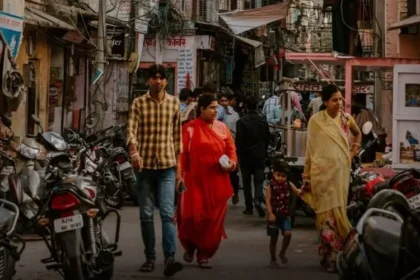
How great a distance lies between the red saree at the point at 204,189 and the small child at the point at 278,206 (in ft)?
1.67

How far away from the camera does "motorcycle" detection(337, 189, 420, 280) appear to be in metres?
5.79

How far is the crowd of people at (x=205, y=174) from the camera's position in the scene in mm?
9602

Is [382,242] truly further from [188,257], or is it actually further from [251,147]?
[251,147]

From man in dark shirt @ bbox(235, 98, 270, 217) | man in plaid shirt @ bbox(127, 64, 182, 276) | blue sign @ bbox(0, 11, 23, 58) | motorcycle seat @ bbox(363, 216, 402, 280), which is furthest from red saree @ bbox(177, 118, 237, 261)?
blue sign @ bbox(0, 11, 23, 58)

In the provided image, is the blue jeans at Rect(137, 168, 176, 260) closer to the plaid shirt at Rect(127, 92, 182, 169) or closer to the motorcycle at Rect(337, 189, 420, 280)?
the plaid shirt at Rect(127, 92, 182, 169)

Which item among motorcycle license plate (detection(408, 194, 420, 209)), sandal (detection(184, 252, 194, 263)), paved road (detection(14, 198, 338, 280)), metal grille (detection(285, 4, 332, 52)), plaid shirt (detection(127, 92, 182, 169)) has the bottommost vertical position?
paved road (detection(14, 198, 338, 280))

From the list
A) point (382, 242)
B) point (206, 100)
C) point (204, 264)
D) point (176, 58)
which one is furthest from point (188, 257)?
point (176, 58)

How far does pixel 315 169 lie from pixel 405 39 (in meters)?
11.7

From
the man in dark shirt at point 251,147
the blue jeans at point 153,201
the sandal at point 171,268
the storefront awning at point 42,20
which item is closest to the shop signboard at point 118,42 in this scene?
the storefront awning at point 42,20

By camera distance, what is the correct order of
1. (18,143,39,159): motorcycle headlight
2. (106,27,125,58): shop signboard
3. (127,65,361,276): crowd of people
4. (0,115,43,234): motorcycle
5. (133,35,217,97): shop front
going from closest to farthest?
(127,65,361,276): crowd of people → (0,115,43,234): motorcycle → (18,143,39,159): motorcycle headlight → (106,27,125,58): shop signboard → (133,35,217,97): shop front

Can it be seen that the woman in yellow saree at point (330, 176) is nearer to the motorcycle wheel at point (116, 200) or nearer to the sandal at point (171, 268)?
the sandal at point (171, 268)

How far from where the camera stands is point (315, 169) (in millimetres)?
10055

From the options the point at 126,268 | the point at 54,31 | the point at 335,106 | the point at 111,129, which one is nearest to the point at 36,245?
the point at 126,268

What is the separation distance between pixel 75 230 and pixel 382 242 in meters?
2.80
